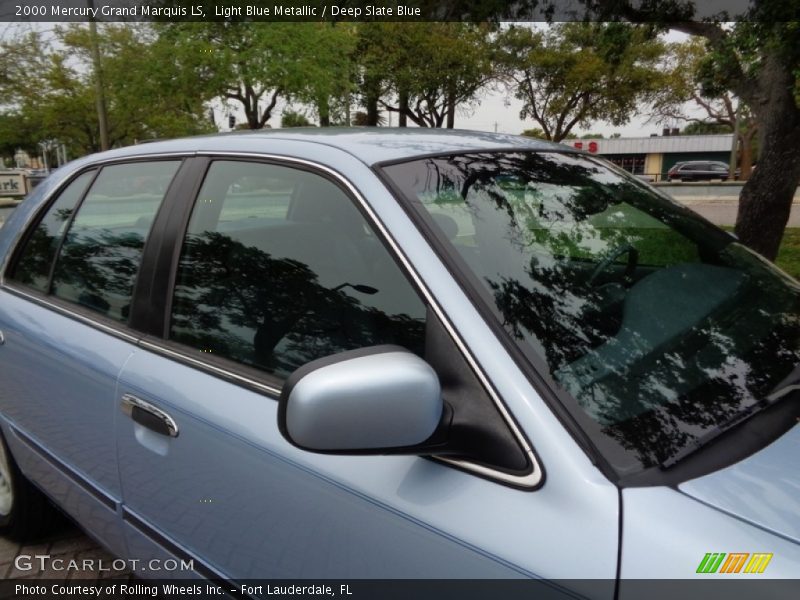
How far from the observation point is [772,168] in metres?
7.00

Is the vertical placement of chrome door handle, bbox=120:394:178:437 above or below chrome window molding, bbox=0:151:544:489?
below

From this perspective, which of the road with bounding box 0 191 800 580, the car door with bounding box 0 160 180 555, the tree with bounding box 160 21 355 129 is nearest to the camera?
the car door with bounding box 0 160 180 555

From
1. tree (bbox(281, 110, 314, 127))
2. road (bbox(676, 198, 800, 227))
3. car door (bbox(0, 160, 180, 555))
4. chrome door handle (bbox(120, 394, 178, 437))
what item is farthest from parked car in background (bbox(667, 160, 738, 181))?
chrome door handle (bbox(120, 394, 178, 437))

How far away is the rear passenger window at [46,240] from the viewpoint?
252 cm

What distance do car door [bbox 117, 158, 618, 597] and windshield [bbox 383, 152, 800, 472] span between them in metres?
0.16

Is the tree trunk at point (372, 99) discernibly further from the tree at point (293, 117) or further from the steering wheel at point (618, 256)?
the steering wheel at point (618, 256)

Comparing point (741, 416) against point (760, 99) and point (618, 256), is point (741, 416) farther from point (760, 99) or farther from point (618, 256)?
point (760, 99)

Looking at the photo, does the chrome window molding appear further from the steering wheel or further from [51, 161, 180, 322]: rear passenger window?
the steering wheel

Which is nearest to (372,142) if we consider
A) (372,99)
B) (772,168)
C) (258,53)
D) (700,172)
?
(772,168)

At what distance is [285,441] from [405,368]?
0.43m

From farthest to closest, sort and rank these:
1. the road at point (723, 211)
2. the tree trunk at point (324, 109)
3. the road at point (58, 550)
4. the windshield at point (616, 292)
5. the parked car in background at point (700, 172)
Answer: the parked car in background at point (700, 172), the tree trunk at point (324, 109), the road at point (723, 211), the road at point (58, 550), the windshield at point (616, 292)

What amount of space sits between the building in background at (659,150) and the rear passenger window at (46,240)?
61.7 meters

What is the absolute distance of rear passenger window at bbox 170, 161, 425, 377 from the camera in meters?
1.54

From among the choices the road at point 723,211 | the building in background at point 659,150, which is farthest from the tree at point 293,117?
the building in background at point 659,150
